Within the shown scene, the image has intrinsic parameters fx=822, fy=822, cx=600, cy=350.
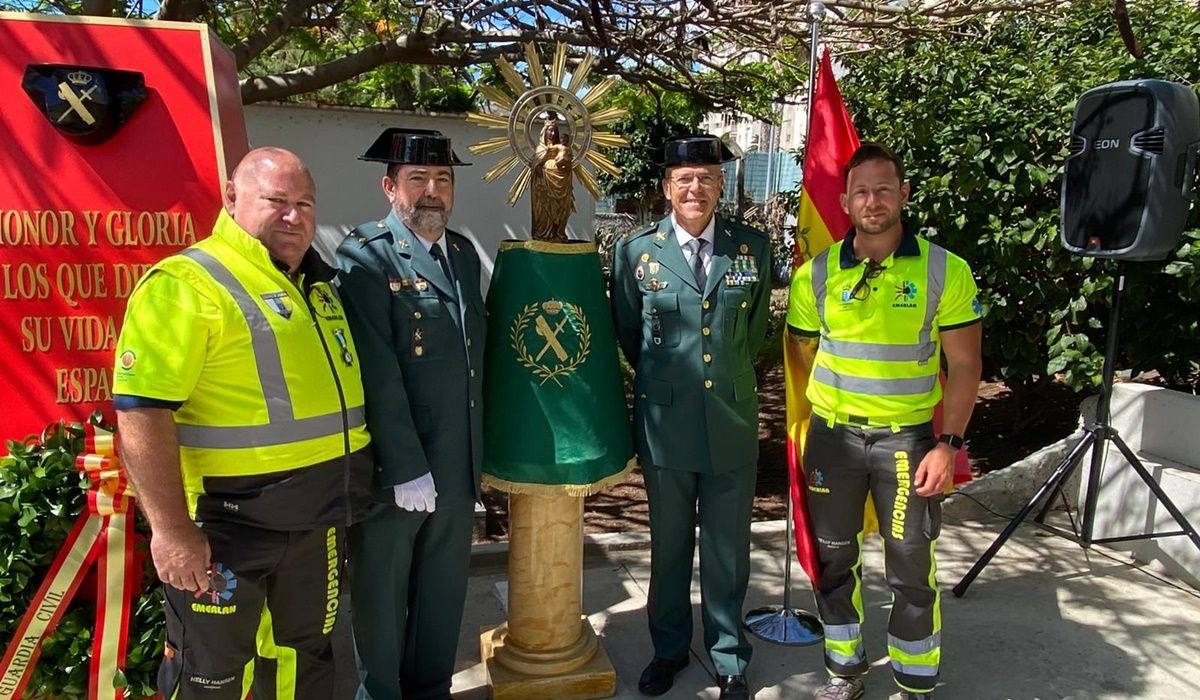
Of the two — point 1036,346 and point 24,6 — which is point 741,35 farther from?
point 24,6

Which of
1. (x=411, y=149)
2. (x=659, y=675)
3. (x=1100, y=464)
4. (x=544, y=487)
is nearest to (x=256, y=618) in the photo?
(x=544, y=487)

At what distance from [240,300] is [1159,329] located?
4.87 meters

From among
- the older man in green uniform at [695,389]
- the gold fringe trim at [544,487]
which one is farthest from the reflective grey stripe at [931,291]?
the gold fringe trim at [544,487]

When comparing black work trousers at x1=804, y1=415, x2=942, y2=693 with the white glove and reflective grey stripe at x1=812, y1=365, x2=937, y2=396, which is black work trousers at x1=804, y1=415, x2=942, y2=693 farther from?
the white glove

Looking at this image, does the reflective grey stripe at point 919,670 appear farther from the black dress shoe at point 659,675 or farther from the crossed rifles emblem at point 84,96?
the crossed rifles emblem at point 84,96

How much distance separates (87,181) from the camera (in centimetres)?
267

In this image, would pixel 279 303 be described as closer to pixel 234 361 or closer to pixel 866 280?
pixel 234 361

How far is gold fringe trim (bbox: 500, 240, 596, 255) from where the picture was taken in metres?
2.85

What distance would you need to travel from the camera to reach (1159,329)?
471 cm

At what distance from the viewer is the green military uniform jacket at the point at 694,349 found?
296 centimetres

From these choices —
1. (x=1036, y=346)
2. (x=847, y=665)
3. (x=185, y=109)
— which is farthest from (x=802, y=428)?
(x=1036, y=346)

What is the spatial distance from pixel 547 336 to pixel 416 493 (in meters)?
0.69

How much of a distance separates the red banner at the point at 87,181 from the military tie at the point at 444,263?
2.63 feet

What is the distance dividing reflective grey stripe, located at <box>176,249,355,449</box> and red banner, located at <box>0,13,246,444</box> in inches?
29.3
